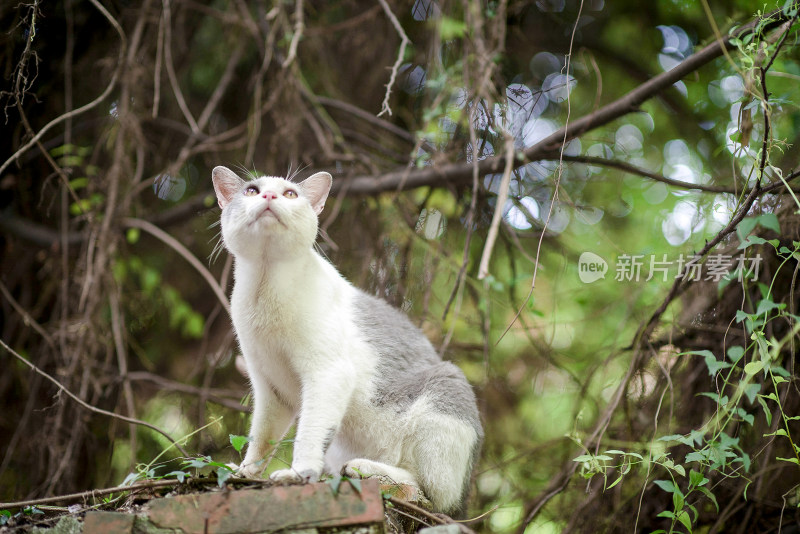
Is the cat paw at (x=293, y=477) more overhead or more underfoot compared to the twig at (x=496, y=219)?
more underfoot

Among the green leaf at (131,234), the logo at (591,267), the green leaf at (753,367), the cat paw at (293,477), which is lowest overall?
the cat paw at (293,477)

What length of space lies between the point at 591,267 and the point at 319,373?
6.83 ft

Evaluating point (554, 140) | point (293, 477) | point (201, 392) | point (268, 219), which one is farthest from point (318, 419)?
point (554, 140)

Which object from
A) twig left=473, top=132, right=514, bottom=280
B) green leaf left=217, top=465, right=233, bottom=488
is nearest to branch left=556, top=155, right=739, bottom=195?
twig left=473, top=132, right=514, bottom=280

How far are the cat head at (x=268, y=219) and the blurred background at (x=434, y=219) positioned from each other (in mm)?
911

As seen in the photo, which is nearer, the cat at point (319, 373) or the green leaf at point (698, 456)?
the cat at point (319, 373)

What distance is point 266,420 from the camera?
8.54 ft

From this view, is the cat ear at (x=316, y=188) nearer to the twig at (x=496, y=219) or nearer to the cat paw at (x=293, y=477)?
the twig at (x=496, y=219)

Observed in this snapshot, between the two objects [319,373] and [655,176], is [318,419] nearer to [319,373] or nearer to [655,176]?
[319,373]

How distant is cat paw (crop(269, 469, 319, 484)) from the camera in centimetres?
198

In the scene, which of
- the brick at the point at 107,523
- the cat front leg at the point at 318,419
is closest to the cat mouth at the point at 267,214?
the cat front leg at the point at 318,419

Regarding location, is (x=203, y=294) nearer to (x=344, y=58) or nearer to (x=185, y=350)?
(x=185, y=350)

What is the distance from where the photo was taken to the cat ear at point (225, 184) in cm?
256

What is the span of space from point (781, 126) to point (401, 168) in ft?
6.98
